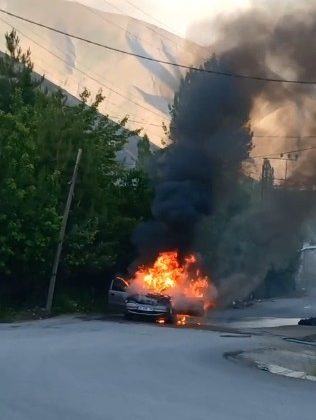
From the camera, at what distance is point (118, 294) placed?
2967 cm

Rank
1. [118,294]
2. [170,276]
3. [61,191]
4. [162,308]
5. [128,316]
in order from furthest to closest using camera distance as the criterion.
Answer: [170,276] → [61,191] → [118,294] → [128,316] → [162,308]

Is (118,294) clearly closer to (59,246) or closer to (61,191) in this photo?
(59,246)

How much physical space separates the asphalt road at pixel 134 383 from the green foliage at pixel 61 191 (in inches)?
335

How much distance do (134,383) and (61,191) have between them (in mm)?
19748

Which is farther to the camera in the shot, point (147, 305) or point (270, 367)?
point (147, 305)

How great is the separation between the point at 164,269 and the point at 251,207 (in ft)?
25.0

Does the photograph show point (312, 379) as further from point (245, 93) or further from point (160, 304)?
point (245, 93)

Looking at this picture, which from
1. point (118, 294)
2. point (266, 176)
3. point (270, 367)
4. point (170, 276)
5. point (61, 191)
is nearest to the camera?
point (270, 367)

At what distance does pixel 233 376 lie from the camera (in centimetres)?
1305

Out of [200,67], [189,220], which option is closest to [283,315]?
[189,220]

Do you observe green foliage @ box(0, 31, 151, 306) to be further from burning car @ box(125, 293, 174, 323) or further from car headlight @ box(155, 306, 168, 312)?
car headlight @ box(155, 306, 168, 312)

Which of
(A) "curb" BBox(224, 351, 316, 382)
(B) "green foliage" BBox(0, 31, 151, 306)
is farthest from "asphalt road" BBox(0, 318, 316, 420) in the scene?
(B) "green foliage" BBox(0, 31, 151, 306)

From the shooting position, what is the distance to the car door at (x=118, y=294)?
96.6 feet

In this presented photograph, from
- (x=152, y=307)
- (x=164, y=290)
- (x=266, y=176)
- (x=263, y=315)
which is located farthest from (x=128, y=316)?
(x=266, y=176)
